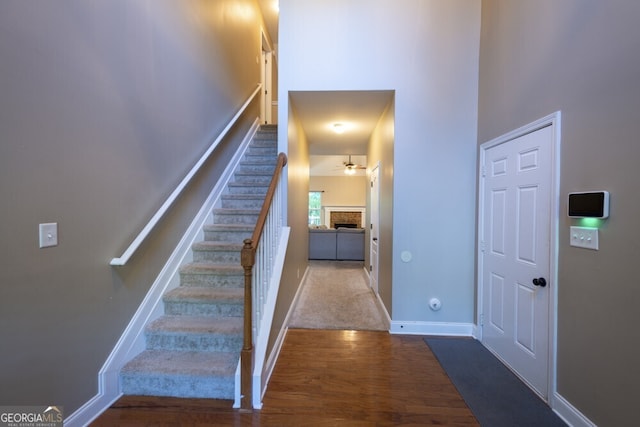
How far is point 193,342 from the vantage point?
2.10 metres

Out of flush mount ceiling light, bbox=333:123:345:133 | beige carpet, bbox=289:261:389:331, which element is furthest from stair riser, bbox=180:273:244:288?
flush mount ceiling light, bbox=333:123:345:133

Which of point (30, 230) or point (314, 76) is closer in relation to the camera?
point (30, 230)

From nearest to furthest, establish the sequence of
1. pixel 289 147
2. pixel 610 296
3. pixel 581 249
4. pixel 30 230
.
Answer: pixel 30 230, pixel 610 296, pixel 581 249, pixel 289 147

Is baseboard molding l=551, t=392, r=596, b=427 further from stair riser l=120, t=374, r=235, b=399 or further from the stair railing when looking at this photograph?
stair riser l=120, t=374, r=235, b=399

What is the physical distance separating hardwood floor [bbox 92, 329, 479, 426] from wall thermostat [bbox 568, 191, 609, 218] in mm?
1437

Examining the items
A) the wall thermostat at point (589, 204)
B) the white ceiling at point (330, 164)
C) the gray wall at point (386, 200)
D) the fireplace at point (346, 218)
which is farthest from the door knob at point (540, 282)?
the fireplace at point (346, 218)

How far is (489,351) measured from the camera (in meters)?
2.54

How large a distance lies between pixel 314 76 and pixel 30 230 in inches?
99.0

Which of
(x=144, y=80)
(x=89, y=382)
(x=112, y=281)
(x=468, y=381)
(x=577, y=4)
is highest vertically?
(x=577, y=4)

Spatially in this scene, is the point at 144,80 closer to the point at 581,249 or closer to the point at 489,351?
the point at 581,249

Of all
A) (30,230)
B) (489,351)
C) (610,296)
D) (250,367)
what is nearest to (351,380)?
(250,367)

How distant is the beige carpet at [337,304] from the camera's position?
10.1 feet

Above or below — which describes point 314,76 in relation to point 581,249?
above

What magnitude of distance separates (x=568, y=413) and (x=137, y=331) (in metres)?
2.95
